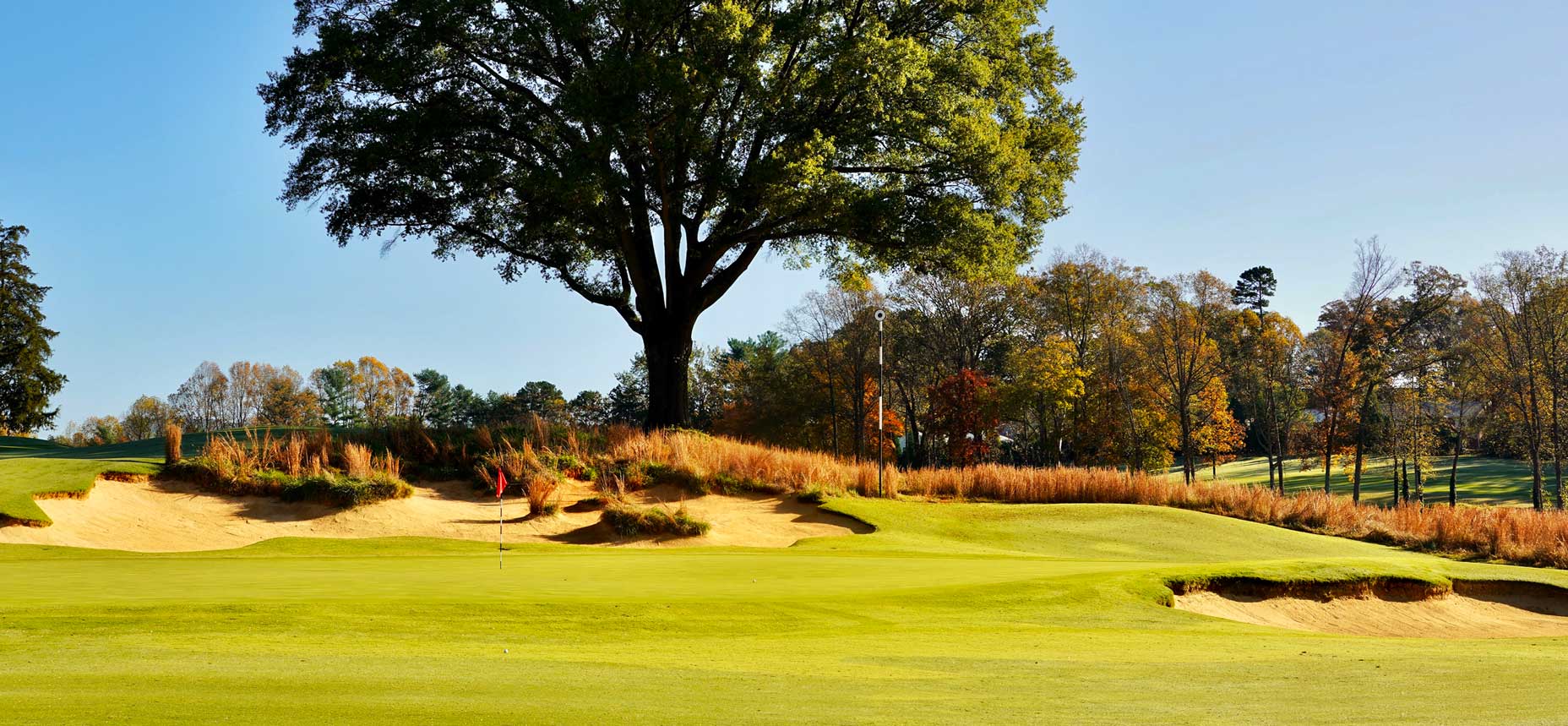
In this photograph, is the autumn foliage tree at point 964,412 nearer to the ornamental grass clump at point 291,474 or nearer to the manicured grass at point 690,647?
the ornamental grass clump at point 291,474

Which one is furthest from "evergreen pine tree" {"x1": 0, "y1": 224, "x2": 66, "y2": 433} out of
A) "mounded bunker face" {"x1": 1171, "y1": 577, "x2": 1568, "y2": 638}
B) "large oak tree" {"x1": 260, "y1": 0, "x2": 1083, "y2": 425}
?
"mounded bunker face" {"x1": 1171, "y1": 577, "x2": 1568, "y2": 638}

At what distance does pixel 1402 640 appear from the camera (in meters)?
11.4

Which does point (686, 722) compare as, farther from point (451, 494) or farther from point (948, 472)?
point (948, 472)

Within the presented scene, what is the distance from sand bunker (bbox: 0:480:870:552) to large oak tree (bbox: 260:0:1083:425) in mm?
7204

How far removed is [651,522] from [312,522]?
6068 millimetres

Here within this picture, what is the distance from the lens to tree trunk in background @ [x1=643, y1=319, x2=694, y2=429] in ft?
96.5

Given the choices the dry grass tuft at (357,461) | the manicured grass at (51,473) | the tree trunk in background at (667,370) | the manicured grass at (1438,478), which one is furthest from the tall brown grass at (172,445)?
the manicured grass at (1438,478)

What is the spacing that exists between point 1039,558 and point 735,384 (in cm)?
6003

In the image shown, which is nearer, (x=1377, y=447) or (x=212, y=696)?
(x=212, y=696)

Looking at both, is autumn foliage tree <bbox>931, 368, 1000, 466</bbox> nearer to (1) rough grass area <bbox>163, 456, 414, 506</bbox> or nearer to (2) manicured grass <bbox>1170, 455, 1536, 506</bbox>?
(2) manicured grass <bbox>1170, 455, 1536, 506</bbox>

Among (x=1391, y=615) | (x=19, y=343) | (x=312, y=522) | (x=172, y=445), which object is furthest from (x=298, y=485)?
(x=19, y=343)

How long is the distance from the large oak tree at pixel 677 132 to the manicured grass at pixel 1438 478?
4353cm

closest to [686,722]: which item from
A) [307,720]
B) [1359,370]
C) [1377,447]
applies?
[307,720]

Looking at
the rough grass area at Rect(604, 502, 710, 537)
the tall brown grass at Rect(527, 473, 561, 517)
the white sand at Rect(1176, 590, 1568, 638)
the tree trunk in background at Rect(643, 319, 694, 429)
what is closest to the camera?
the white sand at Rect(1176, 590, 1568, 638)
